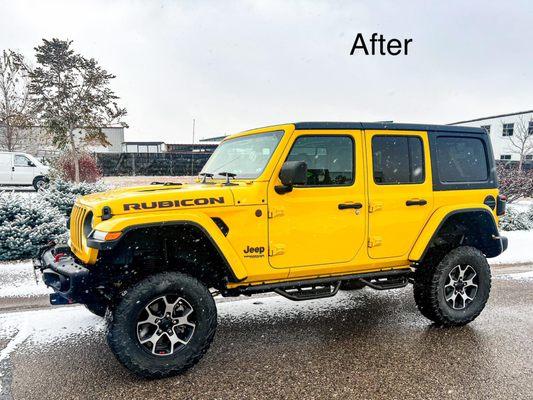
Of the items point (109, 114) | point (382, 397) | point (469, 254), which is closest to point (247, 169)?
point (382, 397)

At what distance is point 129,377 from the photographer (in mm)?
3402

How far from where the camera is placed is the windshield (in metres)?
3.84

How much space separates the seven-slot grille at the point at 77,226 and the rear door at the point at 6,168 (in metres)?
15.5

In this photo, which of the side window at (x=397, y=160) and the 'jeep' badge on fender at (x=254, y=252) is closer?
the 'jeep' badge on fender at (x=254, y=252)

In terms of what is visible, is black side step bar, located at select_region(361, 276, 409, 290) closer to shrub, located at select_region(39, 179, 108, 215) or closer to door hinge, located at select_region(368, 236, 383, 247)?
door hinge, located at select_region(368, 236, 383, 247)

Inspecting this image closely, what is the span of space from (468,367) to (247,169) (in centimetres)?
257

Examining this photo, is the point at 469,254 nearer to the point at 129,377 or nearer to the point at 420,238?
the point at 420,238

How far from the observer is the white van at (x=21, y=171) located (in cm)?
1681

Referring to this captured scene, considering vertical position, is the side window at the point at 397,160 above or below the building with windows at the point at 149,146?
below

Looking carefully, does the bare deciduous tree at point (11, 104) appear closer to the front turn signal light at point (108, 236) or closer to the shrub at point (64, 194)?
the shrub at point (64, 194)

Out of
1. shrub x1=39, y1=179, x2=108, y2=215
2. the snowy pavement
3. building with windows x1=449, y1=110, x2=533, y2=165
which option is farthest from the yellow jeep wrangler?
building with windows x1=449, y1=110, x2=533, y2=165

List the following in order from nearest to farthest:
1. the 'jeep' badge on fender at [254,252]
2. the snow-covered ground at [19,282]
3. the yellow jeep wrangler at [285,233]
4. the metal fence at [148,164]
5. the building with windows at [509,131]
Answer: the yellow jeep wrangler at [285,233]
the 'jeep' badge on fender at [254,252]
the snow-covered ground at [19,282]
the metal fence at [148,164]
the building with windows at [509,131]

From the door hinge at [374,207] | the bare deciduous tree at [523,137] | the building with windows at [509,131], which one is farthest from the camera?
the building with windows at [509,131]

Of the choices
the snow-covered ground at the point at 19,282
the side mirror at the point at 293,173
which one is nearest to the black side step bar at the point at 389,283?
the side mirror at the point at 293,173
